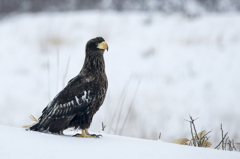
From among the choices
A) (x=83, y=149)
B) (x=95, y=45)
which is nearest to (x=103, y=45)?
(x=95, y=45)

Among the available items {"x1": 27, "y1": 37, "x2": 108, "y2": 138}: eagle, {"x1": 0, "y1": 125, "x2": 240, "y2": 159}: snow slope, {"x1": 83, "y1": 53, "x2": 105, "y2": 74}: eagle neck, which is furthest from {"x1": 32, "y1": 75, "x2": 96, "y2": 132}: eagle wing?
{"x1": 0, "y1": 125, "x2": 240, "y2": 159}: snow slope

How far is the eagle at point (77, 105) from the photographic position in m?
2.72

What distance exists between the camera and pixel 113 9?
449 inches

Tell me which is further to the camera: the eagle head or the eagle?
the eagle head

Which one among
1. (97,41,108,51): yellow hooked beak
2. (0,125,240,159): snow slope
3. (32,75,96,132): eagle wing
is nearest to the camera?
(0,125,240,159): snow slope

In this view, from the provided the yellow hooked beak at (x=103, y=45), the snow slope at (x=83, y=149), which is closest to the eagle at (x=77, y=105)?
the yellow hooked beak at (x=103, y=45)

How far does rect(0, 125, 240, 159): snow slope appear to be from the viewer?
2.00m

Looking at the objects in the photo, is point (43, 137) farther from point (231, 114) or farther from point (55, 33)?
point (55, 33)

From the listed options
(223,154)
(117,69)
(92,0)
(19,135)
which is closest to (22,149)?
(19,135)

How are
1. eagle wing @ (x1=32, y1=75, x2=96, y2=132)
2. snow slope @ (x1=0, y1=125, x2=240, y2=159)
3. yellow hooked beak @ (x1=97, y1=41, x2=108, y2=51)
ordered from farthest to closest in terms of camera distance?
yellow hooked beak @ (x1=97, y1=41, x2=108, y2=51) → eagle wing @ (x1=32, y1=75, x2=96, y2=132) → snow slope @ (x1=0, y1=125, x2=240, y2=159)

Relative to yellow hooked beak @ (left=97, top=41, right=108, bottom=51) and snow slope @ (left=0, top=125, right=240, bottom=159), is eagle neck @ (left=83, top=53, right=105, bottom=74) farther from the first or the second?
snow slope @ (left=0, top=125, right=240, bottom=159)

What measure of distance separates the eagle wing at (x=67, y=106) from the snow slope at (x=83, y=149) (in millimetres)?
→ 253

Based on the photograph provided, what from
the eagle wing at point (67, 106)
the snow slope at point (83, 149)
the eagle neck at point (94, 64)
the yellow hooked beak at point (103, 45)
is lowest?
the snow slope at point (83, 149)

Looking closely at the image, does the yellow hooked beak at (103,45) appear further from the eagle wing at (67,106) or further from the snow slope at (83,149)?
the snow slope at (83,149)
